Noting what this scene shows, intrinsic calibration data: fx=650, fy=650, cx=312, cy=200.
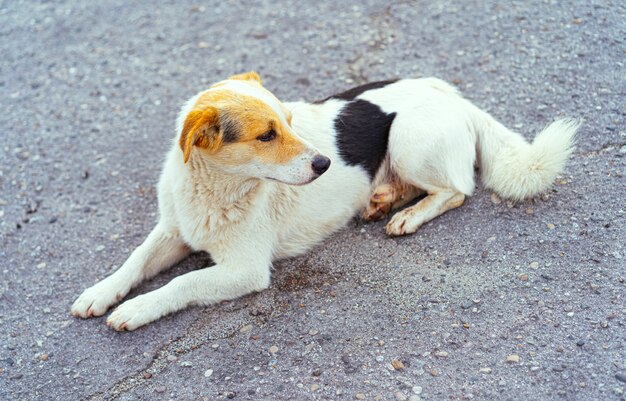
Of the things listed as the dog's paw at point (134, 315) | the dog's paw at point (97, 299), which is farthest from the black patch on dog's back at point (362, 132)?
the dog's paw at point (97, 299)

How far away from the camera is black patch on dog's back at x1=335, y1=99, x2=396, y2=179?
4.50 meters

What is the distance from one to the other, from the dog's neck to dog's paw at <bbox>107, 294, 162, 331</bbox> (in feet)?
2.40

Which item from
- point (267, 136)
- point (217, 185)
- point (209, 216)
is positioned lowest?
point (209, 216)

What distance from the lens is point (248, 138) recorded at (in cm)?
375

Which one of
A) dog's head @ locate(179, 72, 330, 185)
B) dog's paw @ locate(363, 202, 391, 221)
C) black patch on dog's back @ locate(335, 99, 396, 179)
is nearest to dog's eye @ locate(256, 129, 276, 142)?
dog's head @ locate(179, 72, 330, 185)

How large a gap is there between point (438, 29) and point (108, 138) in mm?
3381

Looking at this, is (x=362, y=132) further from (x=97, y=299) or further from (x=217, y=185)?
(x=97, y=299)

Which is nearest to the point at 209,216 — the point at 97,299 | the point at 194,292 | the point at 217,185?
the point at 217,185

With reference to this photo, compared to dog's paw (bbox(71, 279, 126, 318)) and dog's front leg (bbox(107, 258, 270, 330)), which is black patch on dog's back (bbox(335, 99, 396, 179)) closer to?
dog's front leg (bbox(107, 258, 270, 330))

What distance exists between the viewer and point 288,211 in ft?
14.7

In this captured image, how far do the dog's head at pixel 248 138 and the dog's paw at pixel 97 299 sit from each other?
110 centimetres

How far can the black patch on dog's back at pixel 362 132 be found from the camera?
177 inches

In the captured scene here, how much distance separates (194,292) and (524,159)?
2.36 metres

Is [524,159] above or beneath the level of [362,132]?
beneath
